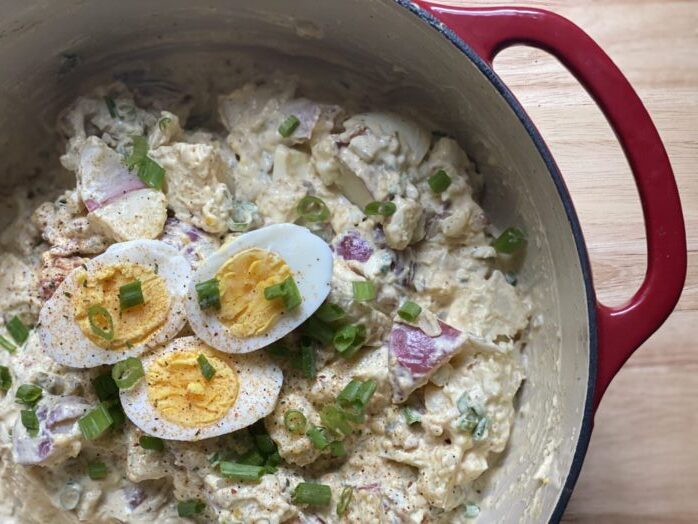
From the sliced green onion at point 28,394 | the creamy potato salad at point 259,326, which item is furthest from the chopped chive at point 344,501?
the sliced green onion at point 28,394

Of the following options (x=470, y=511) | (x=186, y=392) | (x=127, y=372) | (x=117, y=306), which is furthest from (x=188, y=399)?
(x=470, y=511)

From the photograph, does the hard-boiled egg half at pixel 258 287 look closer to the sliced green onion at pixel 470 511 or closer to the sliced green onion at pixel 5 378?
the sliced green onion at pixel 5 378

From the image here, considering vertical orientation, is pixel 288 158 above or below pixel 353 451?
above

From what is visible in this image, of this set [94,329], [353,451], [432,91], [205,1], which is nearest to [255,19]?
[205,1]

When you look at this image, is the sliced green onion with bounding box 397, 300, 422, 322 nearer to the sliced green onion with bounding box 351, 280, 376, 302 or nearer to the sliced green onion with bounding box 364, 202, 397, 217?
the sliced green onion with bounding box 351, 280, 376, 302

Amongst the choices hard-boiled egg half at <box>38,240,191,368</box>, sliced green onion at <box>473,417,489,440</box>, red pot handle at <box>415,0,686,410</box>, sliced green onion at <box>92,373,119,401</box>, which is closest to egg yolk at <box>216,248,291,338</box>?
hard-boiled egg half at <box>38,240,191,368</box>

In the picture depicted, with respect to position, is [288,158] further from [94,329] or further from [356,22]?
[94,329]
